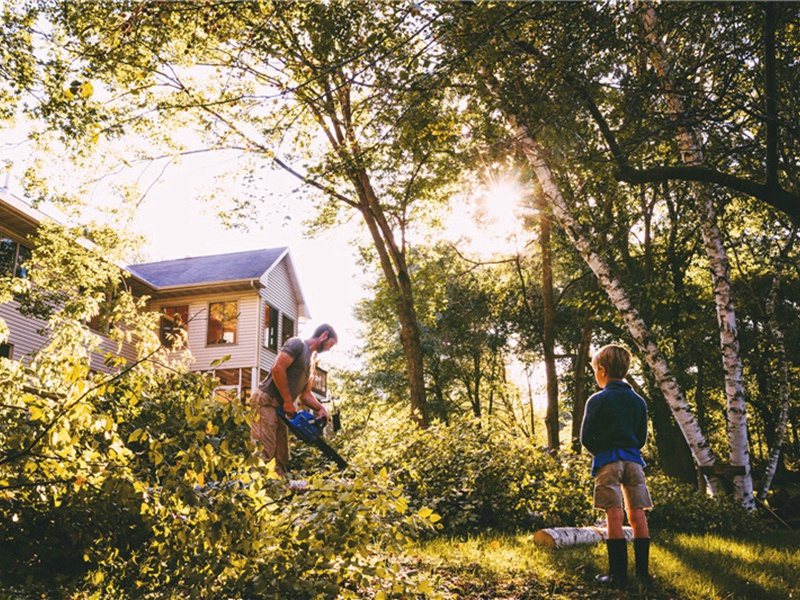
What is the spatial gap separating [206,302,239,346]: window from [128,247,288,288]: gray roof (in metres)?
1.23

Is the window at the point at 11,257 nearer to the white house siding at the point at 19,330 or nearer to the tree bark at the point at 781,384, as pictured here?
the white house siding at the point at 19,330

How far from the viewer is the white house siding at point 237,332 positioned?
77.6 feet

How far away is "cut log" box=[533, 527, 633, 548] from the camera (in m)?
5.66

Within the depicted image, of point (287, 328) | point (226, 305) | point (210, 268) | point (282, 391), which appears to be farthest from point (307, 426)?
point (287, 328)

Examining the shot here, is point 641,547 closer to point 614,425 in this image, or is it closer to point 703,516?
point 614,425

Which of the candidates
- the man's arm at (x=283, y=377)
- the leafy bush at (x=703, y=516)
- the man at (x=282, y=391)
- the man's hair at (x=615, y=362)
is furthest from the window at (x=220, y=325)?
the man's hair at (x=615, y=362)

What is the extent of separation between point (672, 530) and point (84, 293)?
11.7 meters

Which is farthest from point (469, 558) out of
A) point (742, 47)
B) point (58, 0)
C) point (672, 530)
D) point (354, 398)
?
point (354, 398)

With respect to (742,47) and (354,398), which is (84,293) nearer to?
(742,47)

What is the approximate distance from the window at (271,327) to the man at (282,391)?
19.1m

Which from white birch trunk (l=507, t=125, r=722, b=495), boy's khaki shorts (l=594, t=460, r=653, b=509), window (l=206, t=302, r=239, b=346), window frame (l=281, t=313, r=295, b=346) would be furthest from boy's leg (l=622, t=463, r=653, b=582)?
window frame (l=281, t=313, r=295, b=346)

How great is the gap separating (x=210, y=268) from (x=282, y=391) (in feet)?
68.6

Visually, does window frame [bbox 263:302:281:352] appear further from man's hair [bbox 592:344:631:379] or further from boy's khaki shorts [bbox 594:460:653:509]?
boy's khaki shorts [bbox 594:460:653:509]

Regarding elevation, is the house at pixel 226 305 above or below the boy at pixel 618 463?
above
